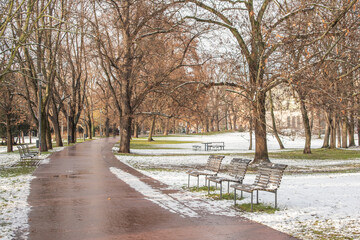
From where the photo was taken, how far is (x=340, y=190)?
1149 centimetres

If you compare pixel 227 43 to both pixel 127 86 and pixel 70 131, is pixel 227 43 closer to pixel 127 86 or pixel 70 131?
pixel 127 86

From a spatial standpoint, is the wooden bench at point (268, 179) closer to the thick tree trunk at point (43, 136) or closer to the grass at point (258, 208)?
the grass at point (258, 208)

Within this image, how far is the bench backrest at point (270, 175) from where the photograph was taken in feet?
28.8

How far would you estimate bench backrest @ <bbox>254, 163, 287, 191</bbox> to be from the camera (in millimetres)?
8773

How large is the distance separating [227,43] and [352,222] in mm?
13505

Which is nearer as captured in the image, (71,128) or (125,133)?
(125,133)

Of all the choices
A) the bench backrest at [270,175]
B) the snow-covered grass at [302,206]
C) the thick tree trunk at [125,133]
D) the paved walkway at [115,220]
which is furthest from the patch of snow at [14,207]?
the thick tree trunk at [125,133]

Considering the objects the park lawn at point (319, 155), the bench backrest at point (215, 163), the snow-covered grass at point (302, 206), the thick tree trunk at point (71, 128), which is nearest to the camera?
the snow-covered grass at point (302, 206)

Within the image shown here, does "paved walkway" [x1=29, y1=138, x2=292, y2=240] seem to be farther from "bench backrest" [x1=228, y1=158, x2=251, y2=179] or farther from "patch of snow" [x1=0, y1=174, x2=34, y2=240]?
"bench backrest" [x1=228, y1=158, x2=251, y2=179]

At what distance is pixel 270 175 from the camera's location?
354 inches

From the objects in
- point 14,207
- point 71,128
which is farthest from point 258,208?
point 71,128

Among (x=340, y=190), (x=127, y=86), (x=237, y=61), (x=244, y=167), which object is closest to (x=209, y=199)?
(x=244, y=167)

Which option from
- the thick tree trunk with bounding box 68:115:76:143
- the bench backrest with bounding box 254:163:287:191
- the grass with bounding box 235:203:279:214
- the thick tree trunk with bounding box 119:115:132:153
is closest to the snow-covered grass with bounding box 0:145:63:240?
the grass with bounding box 235:203:279:214

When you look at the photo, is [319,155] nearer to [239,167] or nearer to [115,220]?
[239,167]
